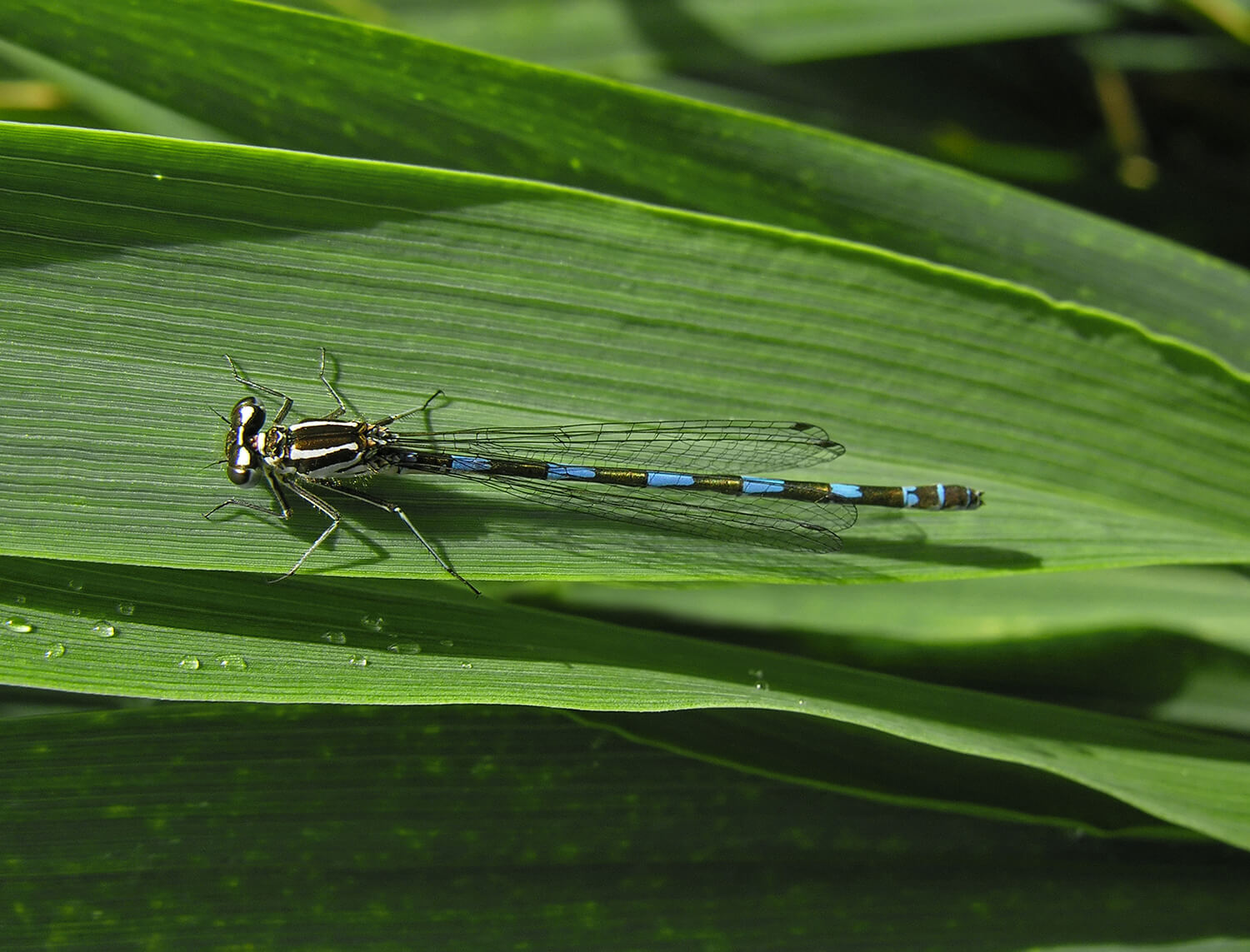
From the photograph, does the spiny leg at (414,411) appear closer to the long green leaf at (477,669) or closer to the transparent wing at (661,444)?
the transparent wing at (661,444)

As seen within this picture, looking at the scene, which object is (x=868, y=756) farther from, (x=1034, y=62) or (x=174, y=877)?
(x=1034, y=62)

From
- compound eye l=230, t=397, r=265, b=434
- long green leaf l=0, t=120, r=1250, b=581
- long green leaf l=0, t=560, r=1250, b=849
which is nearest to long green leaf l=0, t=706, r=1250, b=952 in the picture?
long green leaf l=0, t=560, r=1250, b=849

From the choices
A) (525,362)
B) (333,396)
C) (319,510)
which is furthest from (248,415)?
(525,362)

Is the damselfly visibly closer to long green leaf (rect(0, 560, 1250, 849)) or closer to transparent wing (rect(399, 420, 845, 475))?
transparent wing (rect(399, 420, 845, 475))

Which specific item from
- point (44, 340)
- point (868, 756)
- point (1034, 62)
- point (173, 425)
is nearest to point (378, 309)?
point (173, 425)

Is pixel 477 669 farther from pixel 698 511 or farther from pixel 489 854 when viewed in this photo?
pixel 698 511

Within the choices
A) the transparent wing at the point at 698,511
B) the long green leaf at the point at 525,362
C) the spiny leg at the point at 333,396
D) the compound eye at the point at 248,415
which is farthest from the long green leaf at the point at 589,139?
the transparent wing at the point at 698,511

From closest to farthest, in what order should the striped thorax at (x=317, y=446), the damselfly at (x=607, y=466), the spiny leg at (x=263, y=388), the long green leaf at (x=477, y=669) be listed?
the long green leaf at (x=477, y=669), the spiny leg at (x=263, y=388), the striped thorax at (x=317, y=446), the damselfly at (x=607, y=466)
